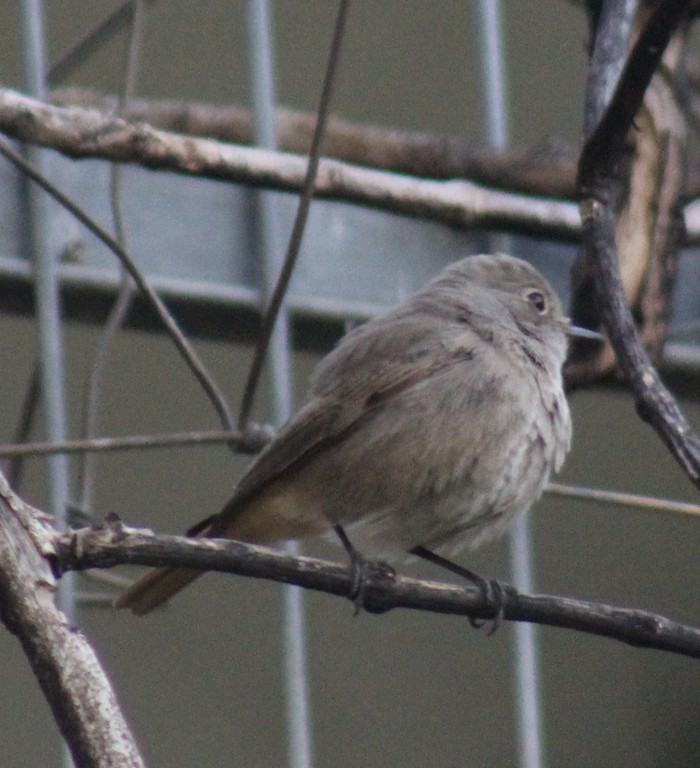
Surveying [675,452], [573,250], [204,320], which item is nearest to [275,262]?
[204,320]

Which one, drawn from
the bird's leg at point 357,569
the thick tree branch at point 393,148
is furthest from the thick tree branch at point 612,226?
the thick tree branch at point 393,148

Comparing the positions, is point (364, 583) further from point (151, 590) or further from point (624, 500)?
point (624, 500)

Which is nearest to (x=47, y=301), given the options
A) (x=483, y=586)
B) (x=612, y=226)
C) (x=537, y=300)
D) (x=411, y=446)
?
(x=411, y=446)

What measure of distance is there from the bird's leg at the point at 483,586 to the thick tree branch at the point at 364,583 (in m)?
0.02

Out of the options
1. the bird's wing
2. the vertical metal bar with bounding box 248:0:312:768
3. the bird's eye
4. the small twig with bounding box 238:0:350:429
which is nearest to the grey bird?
the bird's wing

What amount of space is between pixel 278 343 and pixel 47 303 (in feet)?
1.75

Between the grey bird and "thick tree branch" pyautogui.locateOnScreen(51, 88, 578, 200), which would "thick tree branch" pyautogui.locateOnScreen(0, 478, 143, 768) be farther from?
"thick tree branch" pyautogui.locateOnScreen(51, 88, 578, 200)

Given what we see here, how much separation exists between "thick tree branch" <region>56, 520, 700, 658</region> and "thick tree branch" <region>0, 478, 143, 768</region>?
0.25ft

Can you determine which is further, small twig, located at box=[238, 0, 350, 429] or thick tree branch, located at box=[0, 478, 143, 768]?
small twig, located at box=[238, 0, 350, 429]

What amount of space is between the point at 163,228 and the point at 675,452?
205 centimetres

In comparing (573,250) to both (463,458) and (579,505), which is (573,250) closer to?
(463,458)

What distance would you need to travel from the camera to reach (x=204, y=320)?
4.57 metres

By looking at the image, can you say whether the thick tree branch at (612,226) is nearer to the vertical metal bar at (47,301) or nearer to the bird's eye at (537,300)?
the vertical metal bar at (47,301)

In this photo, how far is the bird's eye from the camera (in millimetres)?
4680
